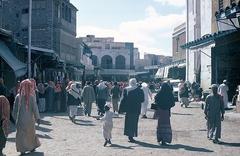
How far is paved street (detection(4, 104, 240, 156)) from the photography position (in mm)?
10648

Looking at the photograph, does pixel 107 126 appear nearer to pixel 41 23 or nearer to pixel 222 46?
pixel 222 46

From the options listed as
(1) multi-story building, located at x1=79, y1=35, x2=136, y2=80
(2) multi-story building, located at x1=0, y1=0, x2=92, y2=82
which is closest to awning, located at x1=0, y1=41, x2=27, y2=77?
(2) multi-story building, located at x1=0, y1=0, x2=92, y2=82

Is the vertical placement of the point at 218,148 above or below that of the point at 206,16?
below

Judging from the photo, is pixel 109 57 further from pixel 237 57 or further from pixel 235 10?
pixel 235 10

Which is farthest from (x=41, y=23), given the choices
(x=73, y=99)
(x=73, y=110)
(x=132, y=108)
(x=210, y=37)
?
(x=132, y=108)

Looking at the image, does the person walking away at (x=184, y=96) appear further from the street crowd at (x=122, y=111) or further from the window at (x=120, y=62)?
the window at (x=120, y=62)

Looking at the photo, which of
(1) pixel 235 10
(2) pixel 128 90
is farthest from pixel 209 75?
(2) pixel 128 90

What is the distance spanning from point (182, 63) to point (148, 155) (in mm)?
39926

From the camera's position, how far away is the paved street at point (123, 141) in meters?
10.6

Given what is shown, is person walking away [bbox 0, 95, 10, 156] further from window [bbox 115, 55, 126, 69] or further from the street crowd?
window [bbox 115, 55, 126, 69]

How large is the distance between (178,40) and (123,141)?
48.3m

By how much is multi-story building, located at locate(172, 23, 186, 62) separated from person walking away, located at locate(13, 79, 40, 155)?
147ft

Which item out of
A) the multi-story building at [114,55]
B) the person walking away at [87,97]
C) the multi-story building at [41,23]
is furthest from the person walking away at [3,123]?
the multi-story building at [114,55]

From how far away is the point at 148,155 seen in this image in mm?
10188
